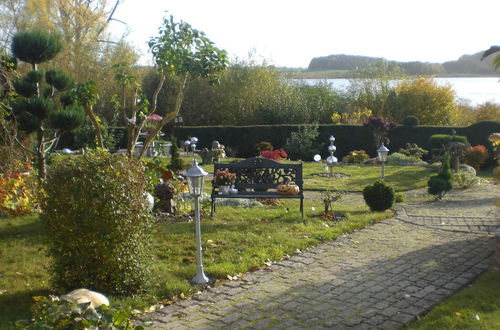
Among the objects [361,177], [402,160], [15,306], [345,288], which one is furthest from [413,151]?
[15,306]

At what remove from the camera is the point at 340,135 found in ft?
75.9

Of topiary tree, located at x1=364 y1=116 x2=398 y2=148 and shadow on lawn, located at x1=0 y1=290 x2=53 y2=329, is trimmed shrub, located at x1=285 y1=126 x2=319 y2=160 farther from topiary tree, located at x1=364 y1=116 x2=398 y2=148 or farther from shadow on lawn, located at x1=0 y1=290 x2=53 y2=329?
shadow on lawn, located at x1=0 y1=290 x2=53 y2=329

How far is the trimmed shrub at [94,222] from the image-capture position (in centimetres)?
509

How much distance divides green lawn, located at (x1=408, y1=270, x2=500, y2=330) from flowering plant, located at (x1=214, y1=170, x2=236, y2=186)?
5.21m

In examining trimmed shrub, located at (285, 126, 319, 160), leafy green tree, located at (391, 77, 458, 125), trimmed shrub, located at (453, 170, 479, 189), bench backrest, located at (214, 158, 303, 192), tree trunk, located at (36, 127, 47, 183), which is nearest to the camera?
tree trunk, located at (36, 127, 47, 183)

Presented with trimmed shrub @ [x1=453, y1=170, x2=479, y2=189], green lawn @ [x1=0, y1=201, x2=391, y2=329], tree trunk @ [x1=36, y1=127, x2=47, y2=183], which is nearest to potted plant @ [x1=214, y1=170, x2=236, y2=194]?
green lawn @ [x1=0, y1=201, x2=391, y2=329]

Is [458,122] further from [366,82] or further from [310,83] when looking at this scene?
[310,83]

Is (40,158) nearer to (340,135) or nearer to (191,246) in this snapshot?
(191,246)

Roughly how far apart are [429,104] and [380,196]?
64.1 ft

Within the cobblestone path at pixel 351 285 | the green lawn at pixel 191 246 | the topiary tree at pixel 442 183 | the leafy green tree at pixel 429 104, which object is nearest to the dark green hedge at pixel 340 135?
the leafy green tree at pixel 429 104

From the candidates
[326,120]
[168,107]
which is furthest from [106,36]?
[326,120]

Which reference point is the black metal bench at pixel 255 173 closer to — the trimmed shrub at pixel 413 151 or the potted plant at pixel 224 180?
the potted plant at pixel 224 180

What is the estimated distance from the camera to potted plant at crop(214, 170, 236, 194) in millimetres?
10008

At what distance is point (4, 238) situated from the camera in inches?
297
